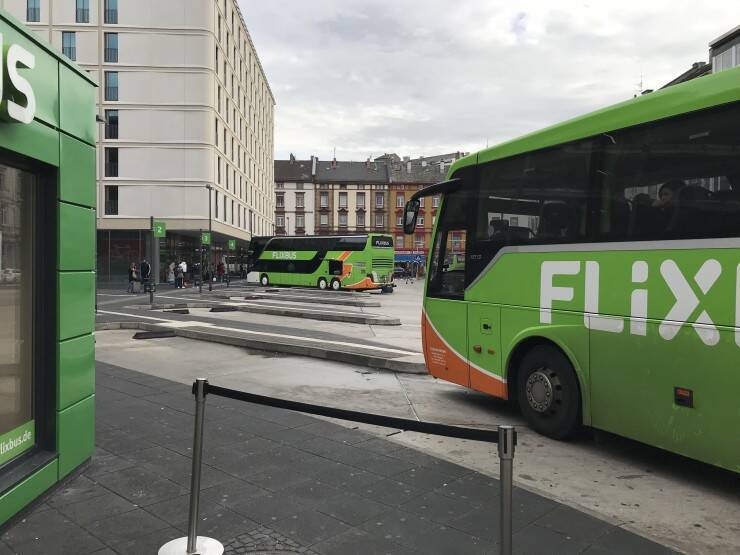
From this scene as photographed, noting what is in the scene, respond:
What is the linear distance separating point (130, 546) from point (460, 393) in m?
5.70

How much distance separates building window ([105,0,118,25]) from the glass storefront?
45.6 meters

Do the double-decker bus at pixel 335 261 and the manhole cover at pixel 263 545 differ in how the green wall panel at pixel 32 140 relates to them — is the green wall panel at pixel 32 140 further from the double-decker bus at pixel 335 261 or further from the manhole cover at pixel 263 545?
the double-decker bus at pixel 335 261

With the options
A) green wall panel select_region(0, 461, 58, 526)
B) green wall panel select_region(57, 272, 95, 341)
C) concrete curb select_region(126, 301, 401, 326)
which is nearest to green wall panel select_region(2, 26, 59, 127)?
green wall panel select_region(57, 272, 95, 341)

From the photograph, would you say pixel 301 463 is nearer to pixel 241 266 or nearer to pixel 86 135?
pixel 86 135

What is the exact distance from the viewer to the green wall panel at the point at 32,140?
3.59 meters

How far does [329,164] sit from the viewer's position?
98688 mm

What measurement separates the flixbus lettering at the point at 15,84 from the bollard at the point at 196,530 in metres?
1.96

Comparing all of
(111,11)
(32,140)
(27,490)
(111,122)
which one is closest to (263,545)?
(27,490)

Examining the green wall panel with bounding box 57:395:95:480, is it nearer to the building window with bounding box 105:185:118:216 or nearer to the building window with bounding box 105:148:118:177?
the building window with bounding box 105:185:118:216

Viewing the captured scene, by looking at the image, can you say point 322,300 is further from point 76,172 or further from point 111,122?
point 111,122

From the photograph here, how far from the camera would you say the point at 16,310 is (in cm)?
409

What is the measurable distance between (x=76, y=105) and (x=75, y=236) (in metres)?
0.98

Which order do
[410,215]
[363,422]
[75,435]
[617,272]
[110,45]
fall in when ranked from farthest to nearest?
[110,45] → [410,215] → [617,272] → [75,435] → [363,422]

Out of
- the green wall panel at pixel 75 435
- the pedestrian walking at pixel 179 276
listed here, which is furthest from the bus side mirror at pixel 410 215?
the pedestrian walking at pixel 179 276
